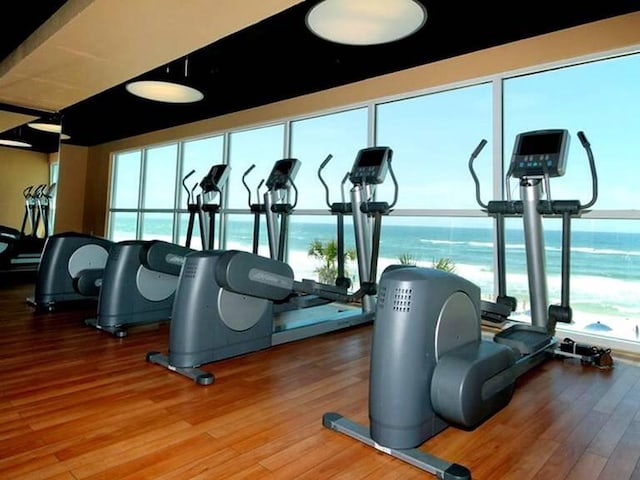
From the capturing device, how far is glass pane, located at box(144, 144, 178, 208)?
7516 mm

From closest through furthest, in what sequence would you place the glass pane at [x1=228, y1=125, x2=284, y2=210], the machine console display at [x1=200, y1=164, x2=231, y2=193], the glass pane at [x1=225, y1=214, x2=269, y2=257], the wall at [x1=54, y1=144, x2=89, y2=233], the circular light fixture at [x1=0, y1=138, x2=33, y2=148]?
the machine console display at [x1=200, y1=164, x2=231, y2=193] → the circular light fixture at [x1=0, y1=138, x2=33, y2=148] → the glass pane at [x1=228, y1=125, x2=284, y2=210] → the glass pane at [x1=225, y1=214, x2=269, y2=257] → the wall at [x1=54, y1=144, x2=89, y2=233]

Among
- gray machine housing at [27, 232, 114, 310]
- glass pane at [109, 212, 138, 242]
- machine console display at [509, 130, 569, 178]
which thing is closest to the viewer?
machine console display at [509, 130, 569, 178]

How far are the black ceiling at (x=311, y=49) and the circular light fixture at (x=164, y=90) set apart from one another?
0.22 metres

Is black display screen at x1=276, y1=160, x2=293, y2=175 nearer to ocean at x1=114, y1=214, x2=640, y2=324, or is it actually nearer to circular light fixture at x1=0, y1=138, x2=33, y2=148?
ocean at x1=114, y1=214, x2=640, y2=324

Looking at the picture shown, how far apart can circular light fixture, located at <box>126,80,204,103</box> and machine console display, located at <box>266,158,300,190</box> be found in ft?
4.94

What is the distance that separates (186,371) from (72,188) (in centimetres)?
887

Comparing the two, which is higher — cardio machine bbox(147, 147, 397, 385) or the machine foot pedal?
cardio machine bbox(147, 147, 397, 385)

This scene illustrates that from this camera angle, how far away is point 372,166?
3637 millimetres

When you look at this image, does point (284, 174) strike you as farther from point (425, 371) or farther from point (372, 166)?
point (425, 371)

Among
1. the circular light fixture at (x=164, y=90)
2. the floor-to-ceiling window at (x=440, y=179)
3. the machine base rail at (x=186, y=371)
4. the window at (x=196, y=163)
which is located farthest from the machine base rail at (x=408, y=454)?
the window at (x=196, y=163)

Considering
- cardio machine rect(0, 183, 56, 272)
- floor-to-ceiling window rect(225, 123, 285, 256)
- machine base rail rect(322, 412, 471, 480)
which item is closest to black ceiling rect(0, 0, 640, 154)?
floor-to-ceiling window rect(225, 123, 285, 256)

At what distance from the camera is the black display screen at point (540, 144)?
8.98 feet

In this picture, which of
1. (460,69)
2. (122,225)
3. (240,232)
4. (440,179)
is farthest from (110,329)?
(122,225)

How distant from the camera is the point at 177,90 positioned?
473 centimetres
